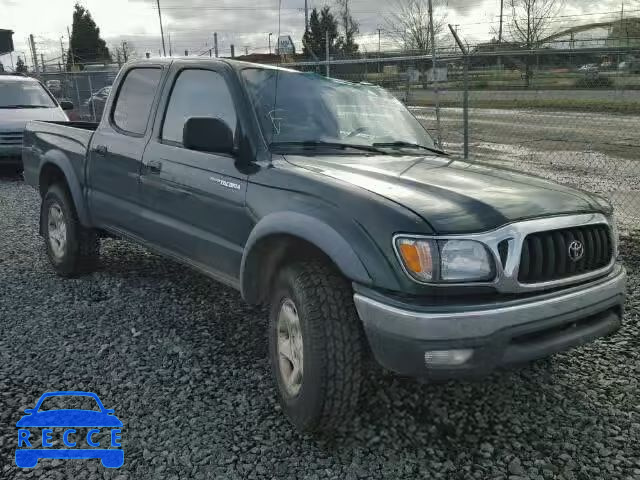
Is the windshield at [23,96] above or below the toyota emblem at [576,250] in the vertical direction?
above

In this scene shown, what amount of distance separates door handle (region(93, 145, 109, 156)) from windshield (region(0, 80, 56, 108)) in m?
7.92

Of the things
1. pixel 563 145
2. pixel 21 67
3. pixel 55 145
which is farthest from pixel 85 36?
pixel 55 145

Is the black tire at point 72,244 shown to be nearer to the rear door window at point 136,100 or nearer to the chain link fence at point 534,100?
the rear door window at point 136,100

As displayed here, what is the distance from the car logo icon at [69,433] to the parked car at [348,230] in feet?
2.76

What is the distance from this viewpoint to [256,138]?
343cm

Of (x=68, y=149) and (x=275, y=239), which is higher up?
(x=68, y=149)

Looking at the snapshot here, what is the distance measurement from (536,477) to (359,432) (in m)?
0.81

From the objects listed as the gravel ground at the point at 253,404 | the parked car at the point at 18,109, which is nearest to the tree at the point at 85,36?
the parked car at the point at 18,109

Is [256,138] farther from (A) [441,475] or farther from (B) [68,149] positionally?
(B) [68,149]

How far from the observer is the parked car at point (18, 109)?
1070cm

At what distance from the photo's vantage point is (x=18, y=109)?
11.2 metres

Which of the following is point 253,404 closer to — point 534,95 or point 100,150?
point 100,150

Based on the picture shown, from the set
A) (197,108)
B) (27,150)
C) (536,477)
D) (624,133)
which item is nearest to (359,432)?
(536,477)

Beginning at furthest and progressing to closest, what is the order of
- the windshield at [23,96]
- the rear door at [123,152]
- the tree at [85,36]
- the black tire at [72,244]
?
the tree at [85,36], the windshield at [23,96], the black tire at [72,244], the rear door at [123,152]
